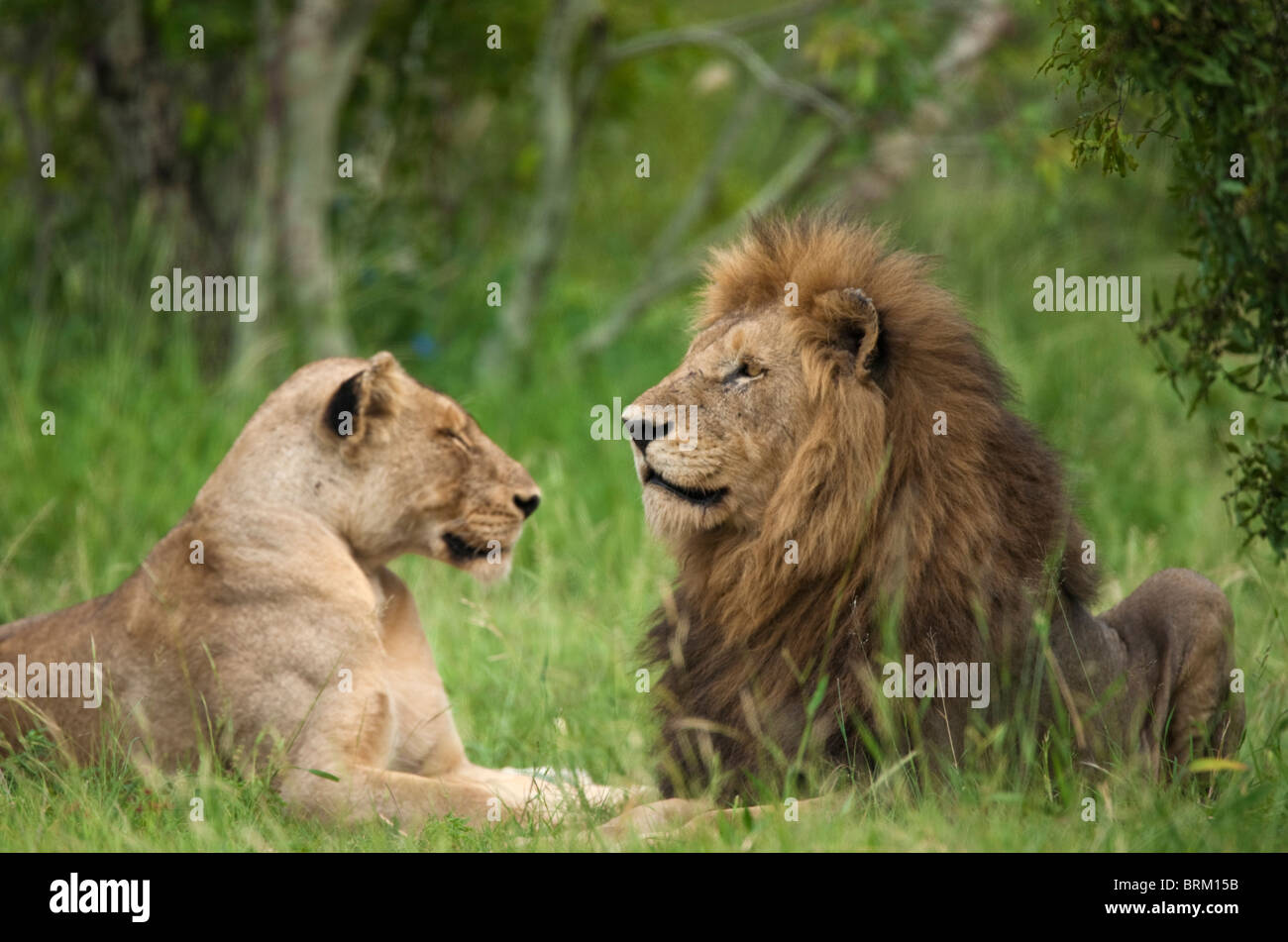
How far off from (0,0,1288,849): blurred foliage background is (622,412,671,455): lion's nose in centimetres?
150

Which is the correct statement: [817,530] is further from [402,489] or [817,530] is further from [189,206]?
[189,206]

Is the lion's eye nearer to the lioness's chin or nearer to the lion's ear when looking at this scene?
the lioness's chin

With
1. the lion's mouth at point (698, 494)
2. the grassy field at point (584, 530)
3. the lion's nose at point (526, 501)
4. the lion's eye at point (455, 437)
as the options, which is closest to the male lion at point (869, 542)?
the lion's mouth at point (698, 494)

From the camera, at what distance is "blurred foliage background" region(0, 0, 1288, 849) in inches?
278

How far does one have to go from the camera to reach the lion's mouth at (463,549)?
4777 millimetres

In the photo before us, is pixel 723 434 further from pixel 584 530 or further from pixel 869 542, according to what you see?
pixel 584 530

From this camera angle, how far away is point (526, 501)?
490 centimetres

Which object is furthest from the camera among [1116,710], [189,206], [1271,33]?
[189,206]

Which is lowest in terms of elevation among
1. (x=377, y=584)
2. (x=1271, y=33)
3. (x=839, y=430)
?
(x=377, y=584)

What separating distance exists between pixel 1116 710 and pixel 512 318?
5909 millimetres

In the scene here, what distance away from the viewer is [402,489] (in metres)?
4.69

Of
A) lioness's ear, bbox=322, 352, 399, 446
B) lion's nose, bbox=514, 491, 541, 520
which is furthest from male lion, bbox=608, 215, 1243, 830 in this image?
lioness's ear, bbox=322, 352, 399, 446

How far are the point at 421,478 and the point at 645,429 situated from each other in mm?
901

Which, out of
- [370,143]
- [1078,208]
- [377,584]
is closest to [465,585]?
[377,584]
